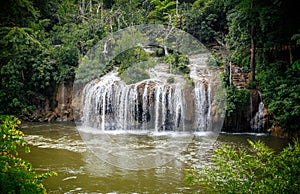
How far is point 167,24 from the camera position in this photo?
21797mm

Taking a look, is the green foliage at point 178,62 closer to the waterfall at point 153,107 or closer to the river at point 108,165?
the waterfall at point 153,107

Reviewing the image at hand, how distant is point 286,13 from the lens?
1198 cm

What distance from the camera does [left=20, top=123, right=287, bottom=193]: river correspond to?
628 centimetres

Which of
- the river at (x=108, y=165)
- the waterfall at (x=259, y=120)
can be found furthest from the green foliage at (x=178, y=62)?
the river at (x=108, y=165)

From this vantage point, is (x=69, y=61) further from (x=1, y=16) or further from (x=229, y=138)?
(x=1, y=16)

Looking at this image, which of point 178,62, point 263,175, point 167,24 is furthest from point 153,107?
point 167,24

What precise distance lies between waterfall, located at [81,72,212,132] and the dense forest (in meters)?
1.32

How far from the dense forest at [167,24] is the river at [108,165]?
202 centimetres

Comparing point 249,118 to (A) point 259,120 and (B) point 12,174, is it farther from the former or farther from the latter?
(B) point 12,174

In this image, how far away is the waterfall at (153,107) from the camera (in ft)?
42.6

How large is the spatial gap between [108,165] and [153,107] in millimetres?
5743

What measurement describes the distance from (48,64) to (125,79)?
16.1ft

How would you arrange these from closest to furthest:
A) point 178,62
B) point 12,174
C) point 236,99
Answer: point 12,174 < point 236,99 < point 178,62

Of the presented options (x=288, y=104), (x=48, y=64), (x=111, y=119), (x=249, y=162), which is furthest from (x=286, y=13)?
(x=48, y=64)
